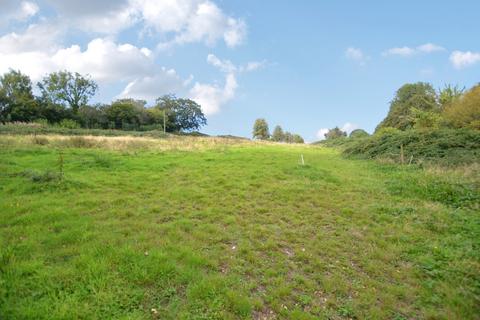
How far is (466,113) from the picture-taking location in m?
19.9

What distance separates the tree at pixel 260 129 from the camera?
80.9 meters

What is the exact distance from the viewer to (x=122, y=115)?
58344 millimetres

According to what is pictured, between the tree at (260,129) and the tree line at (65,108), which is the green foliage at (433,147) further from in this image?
the tree at (260,129)

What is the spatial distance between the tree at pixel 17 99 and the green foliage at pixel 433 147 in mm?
51875

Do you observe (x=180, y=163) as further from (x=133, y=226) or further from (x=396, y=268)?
(x=396, y=268)

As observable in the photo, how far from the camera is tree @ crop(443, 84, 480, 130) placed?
18922 mm

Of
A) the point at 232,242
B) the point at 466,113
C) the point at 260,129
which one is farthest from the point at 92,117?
the point at 232,242

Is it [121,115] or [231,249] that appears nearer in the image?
[231,249]

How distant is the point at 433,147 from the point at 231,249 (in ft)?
50.9

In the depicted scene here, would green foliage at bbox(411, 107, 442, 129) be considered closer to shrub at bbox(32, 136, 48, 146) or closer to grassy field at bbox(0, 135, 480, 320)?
grassy field at bbox(0, 135, 480, 320)

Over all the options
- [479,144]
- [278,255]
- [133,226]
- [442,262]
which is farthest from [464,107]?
[133,226]

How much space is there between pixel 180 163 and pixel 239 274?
1001 centimetres

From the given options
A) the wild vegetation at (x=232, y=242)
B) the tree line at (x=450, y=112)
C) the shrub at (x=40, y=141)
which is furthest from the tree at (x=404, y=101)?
the shrub at (x=40, y=141)

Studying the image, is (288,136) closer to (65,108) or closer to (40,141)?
(65,108)
